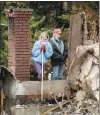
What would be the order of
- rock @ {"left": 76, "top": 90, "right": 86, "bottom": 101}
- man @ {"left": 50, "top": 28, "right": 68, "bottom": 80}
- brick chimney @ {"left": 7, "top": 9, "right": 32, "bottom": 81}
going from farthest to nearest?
brick chimney @ {"left": 7, "top": 9, "right": 32, "bottom": 81} < man @ {"left": 50, "top": 28, "right": 68, "bottom": 80} < rock @ {"left": 76, "top": 90, "right": 86, "bottom": 101}

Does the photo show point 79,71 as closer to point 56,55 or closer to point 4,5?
point 56,55

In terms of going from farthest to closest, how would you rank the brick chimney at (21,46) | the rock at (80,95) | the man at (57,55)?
the brick chimney at (21,46), the man at (57,55), the rock at (80,95)

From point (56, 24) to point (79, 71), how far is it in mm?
7200

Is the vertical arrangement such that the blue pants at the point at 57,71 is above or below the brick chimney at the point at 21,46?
below

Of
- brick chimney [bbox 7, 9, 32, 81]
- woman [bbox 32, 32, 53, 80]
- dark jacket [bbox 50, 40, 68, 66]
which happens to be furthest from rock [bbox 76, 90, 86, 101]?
brick chimney [bbox 7, 9, 32, 81]

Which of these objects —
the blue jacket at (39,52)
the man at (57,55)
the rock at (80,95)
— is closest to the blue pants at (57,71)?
the man at (57,55)

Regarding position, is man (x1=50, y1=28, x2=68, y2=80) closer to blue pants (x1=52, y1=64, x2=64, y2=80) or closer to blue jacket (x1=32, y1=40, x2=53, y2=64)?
blue pants (x1=52, y1=64, x2=64, y2=80)

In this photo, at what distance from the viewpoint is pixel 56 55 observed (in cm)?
880

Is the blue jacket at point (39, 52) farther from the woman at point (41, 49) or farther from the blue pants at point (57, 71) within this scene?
the blue pants at point (57, 71)

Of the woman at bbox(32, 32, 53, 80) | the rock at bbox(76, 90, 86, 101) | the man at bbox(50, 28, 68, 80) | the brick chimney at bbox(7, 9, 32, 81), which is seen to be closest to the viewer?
the rock at bbox(76, 90, 86, 101)

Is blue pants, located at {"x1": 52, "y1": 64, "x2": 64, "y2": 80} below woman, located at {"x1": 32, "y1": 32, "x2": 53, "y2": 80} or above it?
below

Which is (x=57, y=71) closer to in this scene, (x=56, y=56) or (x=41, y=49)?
(x=56, y=56)

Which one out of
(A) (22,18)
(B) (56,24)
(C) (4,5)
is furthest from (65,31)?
(A) (22,18)

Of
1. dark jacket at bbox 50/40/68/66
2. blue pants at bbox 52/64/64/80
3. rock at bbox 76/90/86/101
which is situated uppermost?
dark jacket at bbox 50/40/68/66
